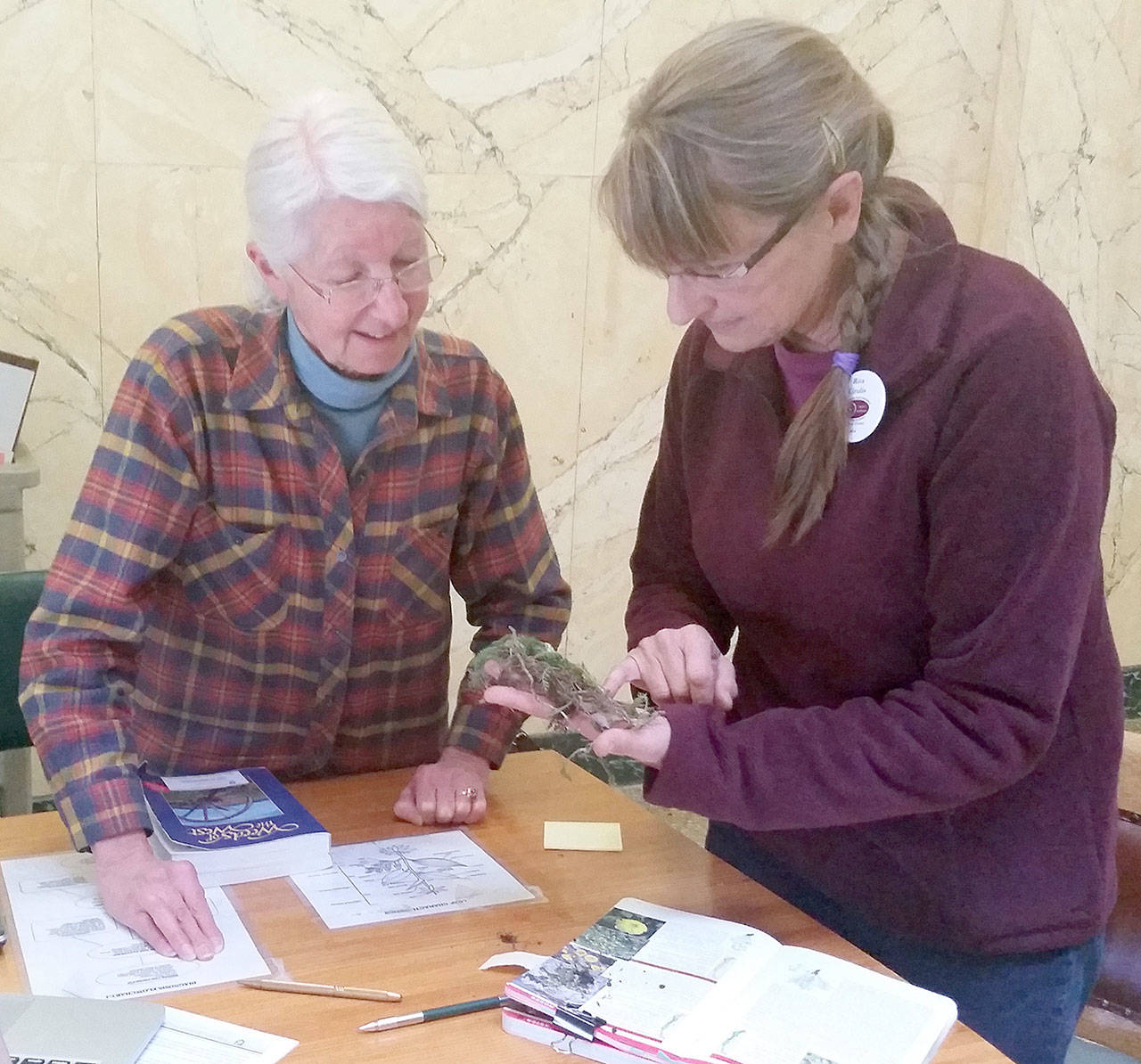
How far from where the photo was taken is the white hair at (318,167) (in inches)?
63.0

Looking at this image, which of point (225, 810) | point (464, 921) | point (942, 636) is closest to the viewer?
point (942, 636)

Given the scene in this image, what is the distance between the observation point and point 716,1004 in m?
1.23

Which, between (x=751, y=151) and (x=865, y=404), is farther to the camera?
(x=865, y=404)

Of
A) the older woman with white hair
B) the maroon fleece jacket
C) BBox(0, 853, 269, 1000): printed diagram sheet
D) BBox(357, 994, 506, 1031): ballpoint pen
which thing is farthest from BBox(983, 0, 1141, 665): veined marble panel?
BBox(0, 853, 269, 1000): printed diagram sheet

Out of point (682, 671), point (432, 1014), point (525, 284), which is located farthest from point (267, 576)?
point (525, 284)

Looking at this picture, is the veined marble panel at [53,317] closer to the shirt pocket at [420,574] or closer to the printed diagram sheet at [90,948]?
the shirt pocket at [420,574]

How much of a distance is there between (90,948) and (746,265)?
39.5 inches

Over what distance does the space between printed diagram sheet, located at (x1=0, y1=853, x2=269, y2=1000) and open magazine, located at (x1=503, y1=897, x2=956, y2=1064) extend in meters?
0.32

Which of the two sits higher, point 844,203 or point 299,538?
point 844,203

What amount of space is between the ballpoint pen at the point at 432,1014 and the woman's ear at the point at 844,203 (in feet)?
2.85

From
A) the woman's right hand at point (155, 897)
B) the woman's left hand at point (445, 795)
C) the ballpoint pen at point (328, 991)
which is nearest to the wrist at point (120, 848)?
the woman's right hand at point (155, 897)

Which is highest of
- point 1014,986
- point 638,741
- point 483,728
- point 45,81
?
point 45,81

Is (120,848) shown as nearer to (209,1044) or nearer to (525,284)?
(209,1044)

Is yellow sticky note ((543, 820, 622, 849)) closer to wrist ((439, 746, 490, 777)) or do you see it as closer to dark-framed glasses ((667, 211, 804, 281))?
wrist ((439, 746, 490, 777))
